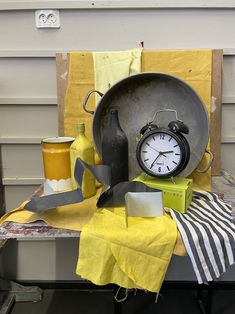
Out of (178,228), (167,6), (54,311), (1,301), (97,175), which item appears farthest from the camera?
(54,311)

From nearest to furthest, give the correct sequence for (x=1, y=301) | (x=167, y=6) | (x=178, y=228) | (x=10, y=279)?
(x=178, y=228) → (x=167, y=6) → (x=1, y=301) → (x=10, y=279)

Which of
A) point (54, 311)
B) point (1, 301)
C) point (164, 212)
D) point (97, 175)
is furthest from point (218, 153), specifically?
point (1, 301)

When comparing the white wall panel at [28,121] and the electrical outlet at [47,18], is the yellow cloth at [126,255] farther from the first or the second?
the electrical outlet at [47,18]

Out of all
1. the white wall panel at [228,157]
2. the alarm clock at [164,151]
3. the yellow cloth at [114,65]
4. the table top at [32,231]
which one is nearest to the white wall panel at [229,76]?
the white wall panel at [228,157]

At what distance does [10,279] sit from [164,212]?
4.07 ft

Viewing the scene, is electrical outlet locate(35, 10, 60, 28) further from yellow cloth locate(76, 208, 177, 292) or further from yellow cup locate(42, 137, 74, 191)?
yellow cloth locate(76, 208, 177, 292)

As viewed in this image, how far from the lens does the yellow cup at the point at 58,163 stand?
1143 mm

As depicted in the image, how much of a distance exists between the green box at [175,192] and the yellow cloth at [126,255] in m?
0.14

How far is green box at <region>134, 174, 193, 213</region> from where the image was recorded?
40.0 inches

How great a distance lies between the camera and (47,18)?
1482 millimetres

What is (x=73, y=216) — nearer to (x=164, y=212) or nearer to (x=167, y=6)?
(x=164, y=212)

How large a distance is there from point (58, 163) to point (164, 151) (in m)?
0.38

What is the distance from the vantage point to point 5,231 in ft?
3.05

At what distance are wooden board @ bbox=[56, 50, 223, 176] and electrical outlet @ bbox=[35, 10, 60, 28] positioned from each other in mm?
156
